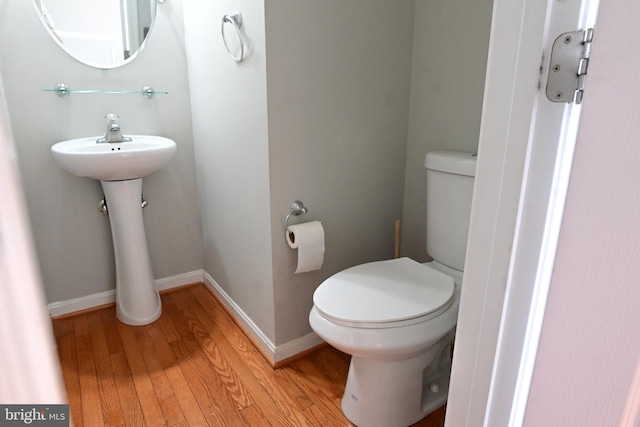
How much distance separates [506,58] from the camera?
0.59 m

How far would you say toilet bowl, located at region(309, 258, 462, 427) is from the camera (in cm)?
115

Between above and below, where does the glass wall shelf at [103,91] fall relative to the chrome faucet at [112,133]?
above

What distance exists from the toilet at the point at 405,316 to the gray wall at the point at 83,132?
1193 mm

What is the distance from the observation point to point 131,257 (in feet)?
6.17

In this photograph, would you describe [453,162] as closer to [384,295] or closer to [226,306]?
[384,295]

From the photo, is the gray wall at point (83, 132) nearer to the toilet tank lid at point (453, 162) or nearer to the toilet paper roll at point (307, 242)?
the toilet paper roll at point (307, 242)

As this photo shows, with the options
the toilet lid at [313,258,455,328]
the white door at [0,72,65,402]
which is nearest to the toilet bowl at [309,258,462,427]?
the toilet lid at [313,258,455,328]

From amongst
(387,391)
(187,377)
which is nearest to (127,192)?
(187,377)

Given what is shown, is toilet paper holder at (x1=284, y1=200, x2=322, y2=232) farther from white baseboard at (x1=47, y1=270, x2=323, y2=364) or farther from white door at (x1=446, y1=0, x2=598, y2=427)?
white door at (x1=446, y1=0, x2=598, y2=427)

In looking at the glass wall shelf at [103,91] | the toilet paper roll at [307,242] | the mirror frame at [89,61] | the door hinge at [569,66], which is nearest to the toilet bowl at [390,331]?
the toilet paper roll at [307,242]

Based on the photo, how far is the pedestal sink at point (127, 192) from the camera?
1.55 metres

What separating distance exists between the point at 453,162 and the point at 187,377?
1.30 meters

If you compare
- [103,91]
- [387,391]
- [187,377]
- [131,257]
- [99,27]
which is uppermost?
[99,27]

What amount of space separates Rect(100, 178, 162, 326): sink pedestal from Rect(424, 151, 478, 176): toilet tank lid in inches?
51.0
